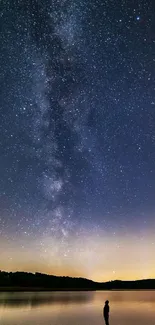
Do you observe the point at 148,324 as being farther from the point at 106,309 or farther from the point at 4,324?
the point at 4,324

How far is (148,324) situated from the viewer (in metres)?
32.5

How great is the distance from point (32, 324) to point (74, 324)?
412cm

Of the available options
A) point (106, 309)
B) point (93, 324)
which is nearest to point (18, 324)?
point (93, 324)

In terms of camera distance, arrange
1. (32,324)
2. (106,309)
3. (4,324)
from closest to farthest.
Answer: (106,309) → (4,324) → (32,324)

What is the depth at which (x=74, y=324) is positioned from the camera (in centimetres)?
3300

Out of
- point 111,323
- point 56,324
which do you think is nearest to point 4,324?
point 56,324

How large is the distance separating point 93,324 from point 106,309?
927 centimetres

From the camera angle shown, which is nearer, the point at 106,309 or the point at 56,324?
the point at 106,309

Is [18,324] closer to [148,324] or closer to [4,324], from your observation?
[4,324]

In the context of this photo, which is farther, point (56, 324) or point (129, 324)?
point (129, 324)

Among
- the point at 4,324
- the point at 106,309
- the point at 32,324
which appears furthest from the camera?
the point at 32,324

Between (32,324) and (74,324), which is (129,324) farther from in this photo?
(32,324)

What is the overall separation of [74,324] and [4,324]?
6982mm

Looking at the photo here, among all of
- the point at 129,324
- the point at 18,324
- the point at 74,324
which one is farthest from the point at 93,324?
the point at 18,324
